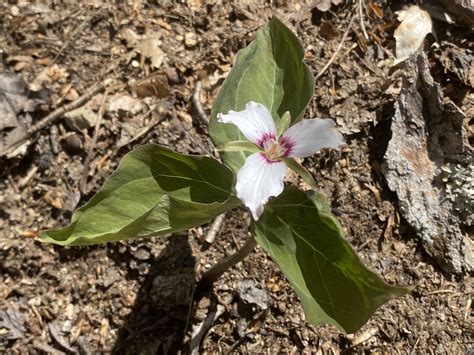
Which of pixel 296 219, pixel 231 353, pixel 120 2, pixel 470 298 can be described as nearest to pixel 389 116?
pixel 470 298

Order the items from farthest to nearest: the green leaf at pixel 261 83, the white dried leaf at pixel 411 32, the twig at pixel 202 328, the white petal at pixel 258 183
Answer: the white dried leaf at pixel 411 32 → the twig at pixel 202 328 → the green leaf at pixel 261 83 → the white petal at pixel 258 183

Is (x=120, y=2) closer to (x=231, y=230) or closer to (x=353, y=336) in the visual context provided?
(x=231, y=230)

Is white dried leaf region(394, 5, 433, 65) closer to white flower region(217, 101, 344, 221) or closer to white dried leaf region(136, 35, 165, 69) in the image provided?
white dried leaf region(136, 35, 165, 69)

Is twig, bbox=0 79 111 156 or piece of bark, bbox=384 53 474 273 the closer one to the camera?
piece of bark, bbox=384 53 474 273

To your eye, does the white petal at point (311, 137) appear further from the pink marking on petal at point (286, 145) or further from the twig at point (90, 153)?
the twig at point (90, 153)

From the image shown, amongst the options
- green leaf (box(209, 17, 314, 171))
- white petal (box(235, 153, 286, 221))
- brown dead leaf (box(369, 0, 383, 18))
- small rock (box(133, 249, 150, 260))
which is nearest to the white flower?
white petal (box(235, 153, 286, 221))

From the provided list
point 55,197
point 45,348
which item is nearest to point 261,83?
point 55,197

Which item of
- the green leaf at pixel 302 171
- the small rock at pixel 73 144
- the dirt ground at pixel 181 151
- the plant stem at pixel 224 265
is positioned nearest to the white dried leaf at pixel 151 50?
the dirt ground at pixel 181 151
